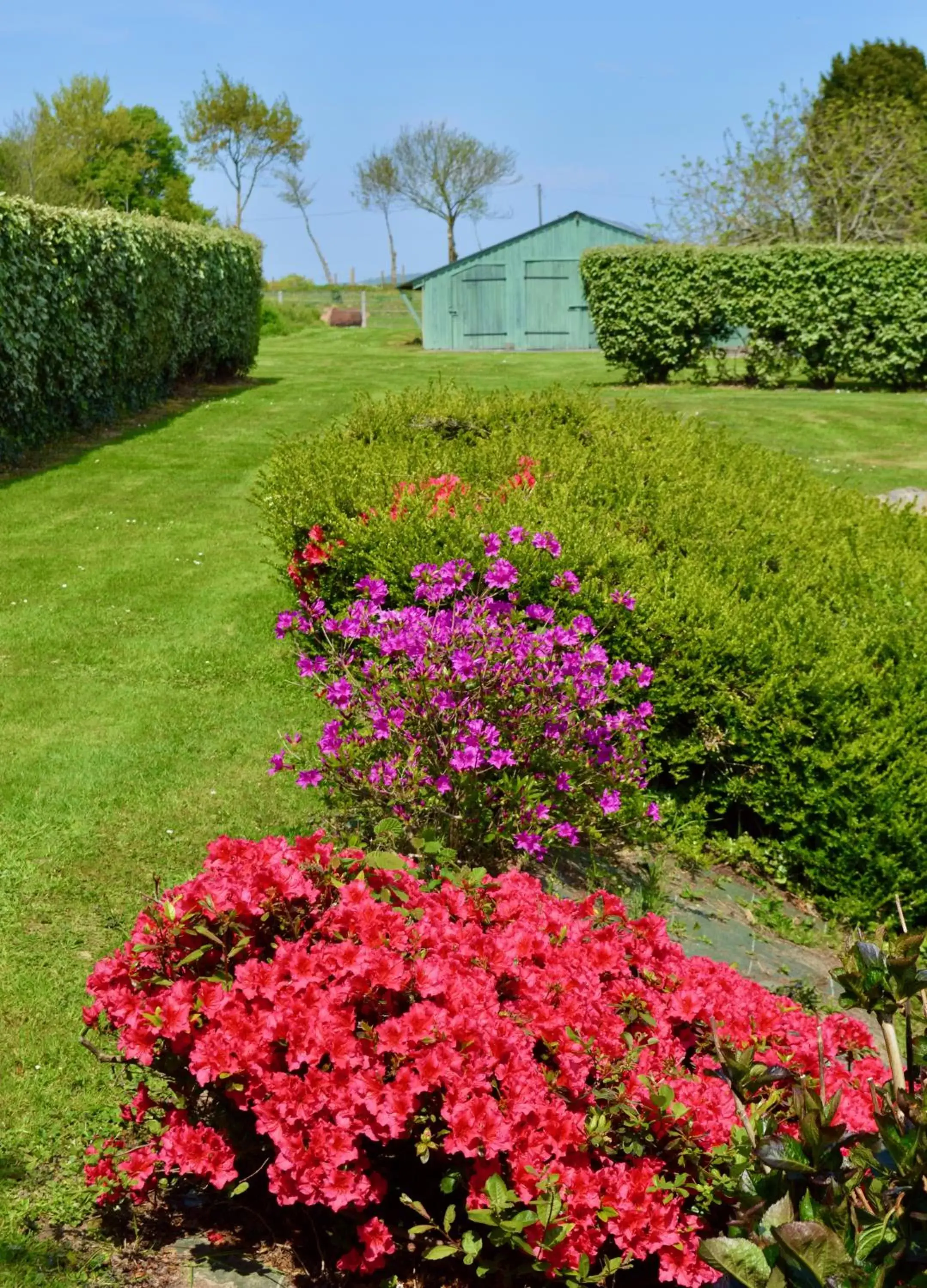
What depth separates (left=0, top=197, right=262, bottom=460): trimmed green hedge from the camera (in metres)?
12.4

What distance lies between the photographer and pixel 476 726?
Result: 3.93m

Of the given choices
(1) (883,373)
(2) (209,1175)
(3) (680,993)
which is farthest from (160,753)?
(1) (883,373)

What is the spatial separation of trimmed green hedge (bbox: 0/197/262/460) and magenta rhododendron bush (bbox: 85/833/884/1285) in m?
10.8

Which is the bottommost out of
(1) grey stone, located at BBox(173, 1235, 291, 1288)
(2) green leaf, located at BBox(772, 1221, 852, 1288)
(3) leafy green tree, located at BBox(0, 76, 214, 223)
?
(1) grey stone, located at BBox(173, 1235, 291, 1288)

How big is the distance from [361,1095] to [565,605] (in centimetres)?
330

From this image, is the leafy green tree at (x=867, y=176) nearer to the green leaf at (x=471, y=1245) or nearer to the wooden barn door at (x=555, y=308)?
the wooden barn door at (x=555, y=308)

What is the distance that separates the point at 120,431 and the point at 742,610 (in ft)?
38.0

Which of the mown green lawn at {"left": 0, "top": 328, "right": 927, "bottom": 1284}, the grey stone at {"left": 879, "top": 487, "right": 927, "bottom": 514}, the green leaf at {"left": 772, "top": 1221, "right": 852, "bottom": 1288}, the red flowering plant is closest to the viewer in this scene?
the green leaf at {"left": 772, "top": 1221, "right": 852, "bottom": 1288}

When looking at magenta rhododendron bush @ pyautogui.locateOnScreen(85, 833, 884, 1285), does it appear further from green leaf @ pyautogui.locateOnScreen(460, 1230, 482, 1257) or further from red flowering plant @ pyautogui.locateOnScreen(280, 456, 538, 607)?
red flowering plant @ pyautogui.locateOnScreen(280, 456, 538, 607)

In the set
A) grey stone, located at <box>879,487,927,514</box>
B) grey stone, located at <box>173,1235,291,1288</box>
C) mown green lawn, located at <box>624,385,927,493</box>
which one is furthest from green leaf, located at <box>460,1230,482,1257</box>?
mown green lawn, located at <box>624,385,927,493</box>

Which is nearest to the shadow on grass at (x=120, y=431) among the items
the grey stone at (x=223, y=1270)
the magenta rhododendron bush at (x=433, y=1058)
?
the magenta rhododendron bush at (x=433, y=1058)

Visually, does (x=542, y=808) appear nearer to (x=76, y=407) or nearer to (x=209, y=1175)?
(x=209, y=1175)

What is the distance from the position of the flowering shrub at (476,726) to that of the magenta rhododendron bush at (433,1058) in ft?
3.58

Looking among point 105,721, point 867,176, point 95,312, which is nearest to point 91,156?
point 867,176
